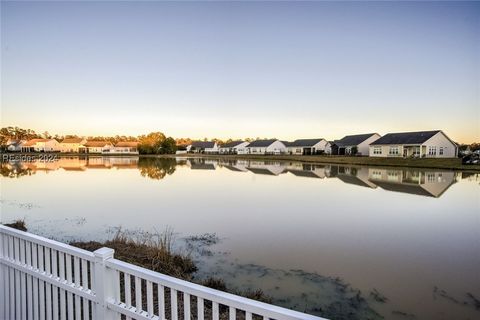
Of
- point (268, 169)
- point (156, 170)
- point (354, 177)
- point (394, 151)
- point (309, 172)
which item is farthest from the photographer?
point (394, 151)

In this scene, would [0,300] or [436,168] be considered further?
[436,168]

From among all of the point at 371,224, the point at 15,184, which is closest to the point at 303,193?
the point at 371,224

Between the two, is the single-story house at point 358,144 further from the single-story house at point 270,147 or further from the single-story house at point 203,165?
the single-story house at point 203,165

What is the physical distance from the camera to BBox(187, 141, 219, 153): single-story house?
98250 mm

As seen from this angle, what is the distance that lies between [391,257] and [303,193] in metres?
11.2

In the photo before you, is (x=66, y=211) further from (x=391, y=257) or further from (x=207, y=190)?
(x=391, y=257)

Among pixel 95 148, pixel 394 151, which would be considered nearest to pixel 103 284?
pixel 394 151

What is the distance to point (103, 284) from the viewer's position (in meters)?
2.73

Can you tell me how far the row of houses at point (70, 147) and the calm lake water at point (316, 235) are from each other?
79.7 meters

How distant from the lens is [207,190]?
2062 cm

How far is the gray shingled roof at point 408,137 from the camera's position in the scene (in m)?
45.3

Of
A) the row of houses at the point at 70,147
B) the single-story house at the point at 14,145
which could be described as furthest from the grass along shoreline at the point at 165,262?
the single-story house at the point at 14,145

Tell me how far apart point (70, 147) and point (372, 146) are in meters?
89.5

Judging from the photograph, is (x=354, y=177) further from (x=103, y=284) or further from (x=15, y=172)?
(x=15, y=172)
